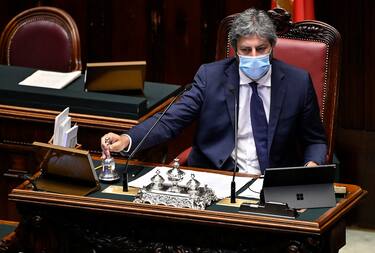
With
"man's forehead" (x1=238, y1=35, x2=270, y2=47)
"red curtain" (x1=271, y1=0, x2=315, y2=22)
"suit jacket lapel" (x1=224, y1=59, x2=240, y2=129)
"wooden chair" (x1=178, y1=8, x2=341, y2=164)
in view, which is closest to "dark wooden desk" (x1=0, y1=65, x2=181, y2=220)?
"wooden chair" (x1=178, y1=8, x2=341, y2=164)

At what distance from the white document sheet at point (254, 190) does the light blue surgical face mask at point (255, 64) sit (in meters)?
0.54

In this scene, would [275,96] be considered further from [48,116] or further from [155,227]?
[48,116]

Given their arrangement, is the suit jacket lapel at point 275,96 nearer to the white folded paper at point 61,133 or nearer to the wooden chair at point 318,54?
the wooden chair at point 318,54

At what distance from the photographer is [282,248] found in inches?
166

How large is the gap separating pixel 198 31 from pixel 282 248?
3.19 m

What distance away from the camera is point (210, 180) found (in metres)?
4.71

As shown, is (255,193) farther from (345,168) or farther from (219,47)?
(345,168)

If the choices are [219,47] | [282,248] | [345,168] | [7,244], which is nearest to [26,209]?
[7,244]

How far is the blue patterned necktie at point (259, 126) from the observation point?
5.05 metres

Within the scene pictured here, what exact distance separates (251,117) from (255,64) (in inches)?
10.7

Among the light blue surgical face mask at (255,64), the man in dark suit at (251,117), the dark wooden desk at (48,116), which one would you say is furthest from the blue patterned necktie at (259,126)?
the dark wooden desk at (48,116)

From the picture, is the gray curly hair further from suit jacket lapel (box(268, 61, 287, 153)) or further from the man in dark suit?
suit jacket lapel (box(268, 61, 287, 153))

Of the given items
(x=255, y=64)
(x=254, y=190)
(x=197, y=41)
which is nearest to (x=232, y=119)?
(x=255, y=64)

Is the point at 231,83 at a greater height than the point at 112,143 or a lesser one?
greater
